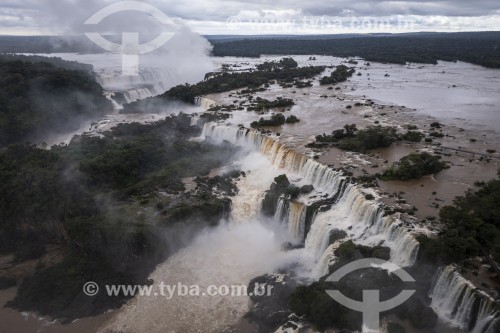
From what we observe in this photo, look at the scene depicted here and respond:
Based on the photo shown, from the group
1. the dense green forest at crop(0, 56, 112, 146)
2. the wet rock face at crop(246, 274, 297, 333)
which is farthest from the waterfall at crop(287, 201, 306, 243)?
the dense green forest at crop(0, 56, 112, 146)

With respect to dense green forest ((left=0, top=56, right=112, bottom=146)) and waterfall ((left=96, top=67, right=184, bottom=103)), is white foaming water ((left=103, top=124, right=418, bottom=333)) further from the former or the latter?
waterfall ((left=96, top=67, right=184, bottom=103))

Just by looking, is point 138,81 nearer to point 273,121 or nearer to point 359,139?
point 273,121

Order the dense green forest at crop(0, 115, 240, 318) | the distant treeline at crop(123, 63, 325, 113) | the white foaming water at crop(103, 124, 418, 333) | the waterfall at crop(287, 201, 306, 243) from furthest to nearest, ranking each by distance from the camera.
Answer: the distant treeline at crop(123, 63, 325, 113)
the waterfall at crop(287, 201, 306, 243)
the dense green forest at crop(0, 115, 240, 318)
the white foaming water at crop(103, 124, 418, 333)

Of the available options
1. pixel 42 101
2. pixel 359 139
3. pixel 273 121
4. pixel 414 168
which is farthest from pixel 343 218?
pixel 42 101

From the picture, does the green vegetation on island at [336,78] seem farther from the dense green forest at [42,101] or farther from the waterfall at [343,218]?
the waterfall at [343,218]

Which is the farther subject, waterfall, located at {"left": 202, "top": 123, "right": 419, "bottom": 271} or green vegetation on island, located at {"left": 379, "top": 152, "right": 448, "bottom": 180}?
green vegetation on island, located at {"left": 379, "top": 152, "right": 448, "bottom": 180}

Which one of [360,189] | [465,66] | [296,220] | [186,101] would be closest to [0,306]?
[296,220]

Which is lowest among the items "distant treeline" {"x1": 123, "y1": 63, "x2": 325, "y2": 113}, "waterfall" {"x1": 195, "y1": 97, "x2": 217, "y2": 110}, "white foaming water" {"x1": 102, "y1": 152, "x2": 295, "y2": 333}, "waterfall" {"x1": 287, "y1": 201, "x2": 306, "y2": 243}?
"white foaming water" {"x1": 102, "y1": 152, "x2": 295, "y2": 333}
